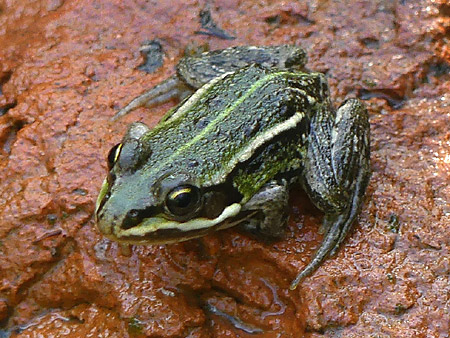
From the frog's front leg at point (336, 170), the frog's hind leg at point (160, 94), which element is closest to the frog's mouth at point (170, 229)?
the frog's front leg at point (336, 170)

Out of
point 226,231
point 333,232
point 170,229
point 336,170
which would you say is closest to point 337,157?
point 336,170

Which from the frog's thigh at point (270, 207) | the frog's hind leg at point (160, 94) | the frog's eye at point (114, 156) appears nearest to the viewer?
the frog's eye at point (114, 156)

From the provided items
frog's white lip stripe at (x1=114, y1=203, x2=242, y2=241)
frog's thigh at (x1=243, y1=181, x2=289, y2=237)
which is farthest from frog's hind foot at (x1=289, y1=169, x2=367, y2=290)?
frog's white lip stripe at (x1=114, y1=203, x2=242, y2=241)

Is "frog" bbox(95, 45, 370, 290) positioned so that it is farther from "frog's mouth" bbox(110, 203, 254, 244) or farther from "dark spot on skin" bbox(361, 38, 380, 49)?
"dark spot on skin" bbox(361, 38, 380, 49)

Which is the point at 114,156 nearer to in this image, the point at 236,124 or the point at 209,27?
the point at 236,124

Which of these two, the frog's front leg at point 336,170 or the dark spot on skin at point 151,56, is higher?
the dark spot on skin at point 151,56

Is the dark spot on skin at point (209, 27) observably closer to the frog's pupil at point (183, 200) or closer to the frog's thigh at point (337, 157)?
the frog's thigh at point (337, 157)

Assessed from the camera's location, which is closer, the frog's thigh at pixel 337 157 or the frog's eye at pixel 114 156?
the frog's eye at pixel 114 156
